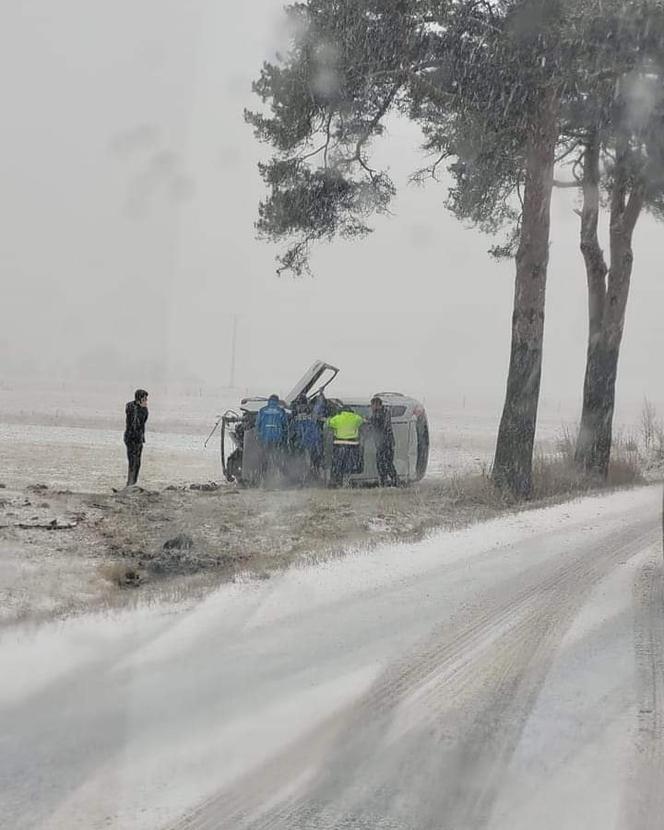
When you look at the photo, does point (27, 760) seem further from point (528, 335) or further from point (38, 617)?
point (528, 335)

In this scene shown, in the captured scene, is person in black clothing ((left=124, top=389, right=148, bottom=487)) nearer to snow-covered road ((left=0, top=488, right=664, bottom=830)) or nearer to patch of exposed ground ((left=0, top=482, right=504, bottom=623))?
patch of exposed ground ((left=0, top=482, right=504, bottom=623))

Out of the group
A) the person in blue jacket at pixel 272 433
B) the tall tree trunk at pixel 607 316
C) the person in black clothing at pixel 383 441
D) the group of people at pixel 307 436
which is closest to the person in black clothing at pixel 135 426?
the group of people at pixel 307 436

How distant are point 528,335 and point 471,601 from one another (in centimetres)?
854

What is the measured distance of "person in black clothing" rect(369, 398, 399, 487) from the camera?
15883 mm

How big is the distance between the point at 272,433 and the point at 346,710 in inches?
425

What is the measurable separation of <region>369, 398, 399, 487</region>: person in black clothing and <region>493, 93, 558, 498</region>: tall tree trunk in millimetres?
1913

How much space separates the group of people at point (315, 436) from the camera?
15.2 meters

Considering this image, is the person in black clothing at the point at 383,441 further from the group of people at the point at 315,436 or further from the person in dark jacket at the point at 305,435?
the person in dark jacket at the point at 305,435

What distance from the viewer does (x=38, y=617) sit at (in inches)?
260

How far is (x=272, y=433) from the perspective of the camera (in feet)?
50.2

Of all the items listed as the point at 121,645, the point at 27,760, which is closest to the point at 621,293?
the point at 121,645

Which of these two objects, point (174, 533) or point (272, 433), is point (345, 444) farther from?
point (174, 533)

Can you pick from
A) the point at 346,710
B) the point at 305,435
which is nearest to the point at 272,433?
the point at 305,435

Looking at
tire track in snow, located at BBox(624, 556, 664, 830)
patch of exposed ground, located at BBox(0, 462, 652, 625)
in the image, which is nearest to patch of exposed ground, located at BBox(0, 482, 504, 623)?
patch of exposed ground, located at BBox(0, 462, 652, 625)
